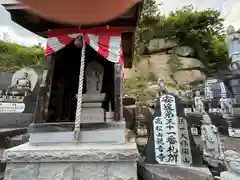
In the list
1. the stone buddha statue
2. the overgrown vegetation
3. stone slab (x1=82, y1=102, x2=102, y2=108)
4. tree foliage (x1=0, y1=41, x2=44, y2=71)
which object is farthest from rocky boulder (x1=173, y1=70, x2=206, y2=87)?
tree foliage (x1=0, y1=41, x2=44, y2=71)

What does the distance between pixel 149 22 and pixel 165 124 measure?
1114 cm

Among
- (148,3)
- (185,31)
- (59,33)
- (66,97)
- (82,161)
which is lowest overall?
(82,161)

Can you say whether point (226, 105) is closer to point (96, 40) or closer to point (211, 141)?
point (211, 141)

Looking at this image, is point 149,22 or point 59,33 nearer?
point 59,33

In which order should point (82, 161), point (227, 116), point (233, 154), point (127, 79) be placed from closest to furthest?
1. point (233, 154)
2. point (82, 161)
3. point (227, 116)
4. point (127, 79)

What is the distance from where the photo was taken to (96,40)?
3.08 m

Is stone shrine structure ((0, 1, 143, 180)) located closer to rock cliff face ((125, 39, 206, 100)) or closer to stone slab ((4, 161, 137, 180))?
stone slab ((4, 161, 137, 180))

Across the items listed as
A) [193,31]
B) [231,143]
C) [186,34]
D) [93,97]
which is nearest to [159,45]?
[186,34]

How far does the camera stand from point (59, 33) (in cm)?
321

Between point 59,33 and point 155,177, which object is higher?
point 59,33

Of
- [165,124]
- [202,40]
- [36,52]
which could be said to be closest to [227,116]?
[165,124]

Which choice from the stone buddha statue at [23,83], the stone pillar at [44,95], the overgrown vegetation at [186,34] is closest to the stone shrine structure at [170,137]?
the stone pillar at [44,95]

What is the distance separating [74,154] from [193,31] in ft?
38.7

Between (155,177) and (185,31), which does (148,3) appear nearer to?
(185,31)
